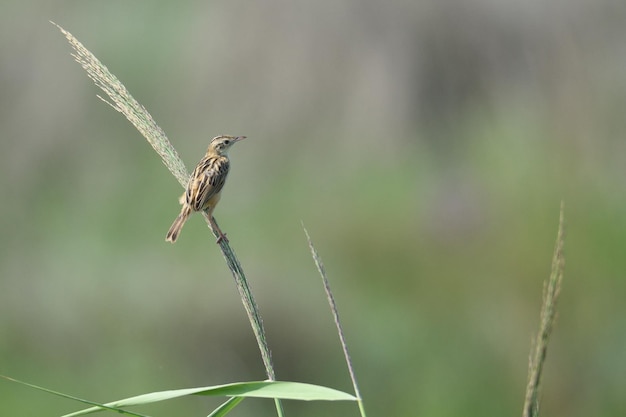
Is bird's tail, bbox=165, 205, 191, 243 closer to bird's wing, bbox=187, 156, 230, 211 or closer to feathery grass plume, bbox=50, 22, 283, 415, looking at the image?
bird's wing, bbox=187, 156, 230, 211

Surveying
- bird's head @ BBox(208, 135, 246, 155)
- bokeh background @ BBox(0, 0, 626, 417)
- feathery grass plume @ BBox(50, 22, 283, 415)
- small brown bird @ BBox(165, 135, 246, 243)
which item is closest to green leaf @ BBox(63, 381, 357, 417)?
feathery grass plume @ BBox(50, 22, 283, 415)

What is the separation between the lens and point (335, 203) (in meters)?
9.26

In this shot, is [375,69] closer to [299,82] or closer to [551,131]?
[299,82]

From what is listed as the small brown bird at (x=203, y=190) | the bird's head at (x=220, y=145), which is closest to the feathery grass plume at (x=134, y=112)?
the small brown bird at (x=203, y=190)

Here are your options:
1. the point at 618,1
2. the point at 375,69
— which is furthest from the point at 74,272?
the point at 618,1

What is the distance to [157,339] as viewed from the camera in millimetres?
8164

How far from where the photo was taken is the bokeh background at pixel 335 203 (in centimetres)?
722

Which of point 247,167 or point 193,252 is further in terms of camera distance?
point 193,252

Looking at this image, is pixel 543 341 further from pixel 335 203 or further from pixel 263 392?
pixel 335 203

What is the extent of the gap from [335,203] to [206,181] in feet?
20.1

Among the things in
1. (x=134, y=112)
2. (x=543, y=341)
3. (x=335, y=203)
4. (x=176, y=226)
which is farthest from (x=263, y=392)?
(x=335, y=203)

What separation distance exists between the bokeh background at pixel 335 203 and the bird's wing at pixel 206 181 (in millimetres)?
3656

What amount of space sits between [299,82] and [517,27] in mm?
1617

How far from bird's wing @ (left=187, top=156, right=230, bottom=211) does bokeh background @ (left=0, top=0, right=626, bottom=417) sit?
12.0 feet
